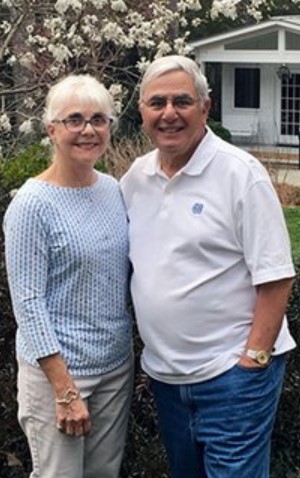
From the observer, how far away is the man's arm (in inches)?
125

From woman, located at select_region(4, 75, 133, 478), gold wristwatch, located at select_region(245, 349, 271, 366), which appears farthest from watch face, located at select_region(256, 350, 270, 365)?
woman, located at select_region(4, 75, 133, 478)

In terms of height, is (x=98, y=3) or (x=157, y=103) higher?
(x=98, y=3)

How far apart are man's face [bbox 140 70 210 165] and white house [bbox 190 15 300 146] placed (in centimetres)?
2474

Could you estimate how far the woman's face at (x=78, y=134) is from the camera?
10.6 ft

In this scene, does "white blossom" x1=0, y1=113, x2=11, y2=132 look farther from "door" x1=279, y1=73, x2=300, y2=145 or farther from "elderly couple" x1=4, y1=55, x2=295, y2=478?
"door" x1=279, y1=73, x2=300, y2=145

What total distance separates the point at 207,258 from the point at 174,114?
478mm

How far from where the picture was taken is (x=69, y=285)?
3262mm

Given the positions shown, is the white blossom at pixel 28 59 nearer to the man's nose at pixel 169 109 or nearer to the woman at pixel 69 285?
the woman at pixel 69 285

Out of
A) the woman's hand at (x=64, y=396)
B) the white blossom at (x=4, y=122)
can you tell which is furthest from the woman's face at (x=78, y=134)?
the white blossom at (x=4, y=122)

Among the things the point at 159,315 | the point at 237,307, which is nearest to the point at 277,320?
the point at 237,307

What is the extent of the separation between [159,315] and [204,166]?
1.68 feet

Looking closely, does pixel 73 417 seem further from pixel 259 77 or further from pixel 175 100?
pixel 259 77

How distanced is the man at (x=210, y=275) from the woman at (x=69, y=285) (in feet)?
0.43

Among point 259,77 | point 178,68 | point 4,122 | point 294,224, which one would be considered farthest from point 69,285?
point 259,77
